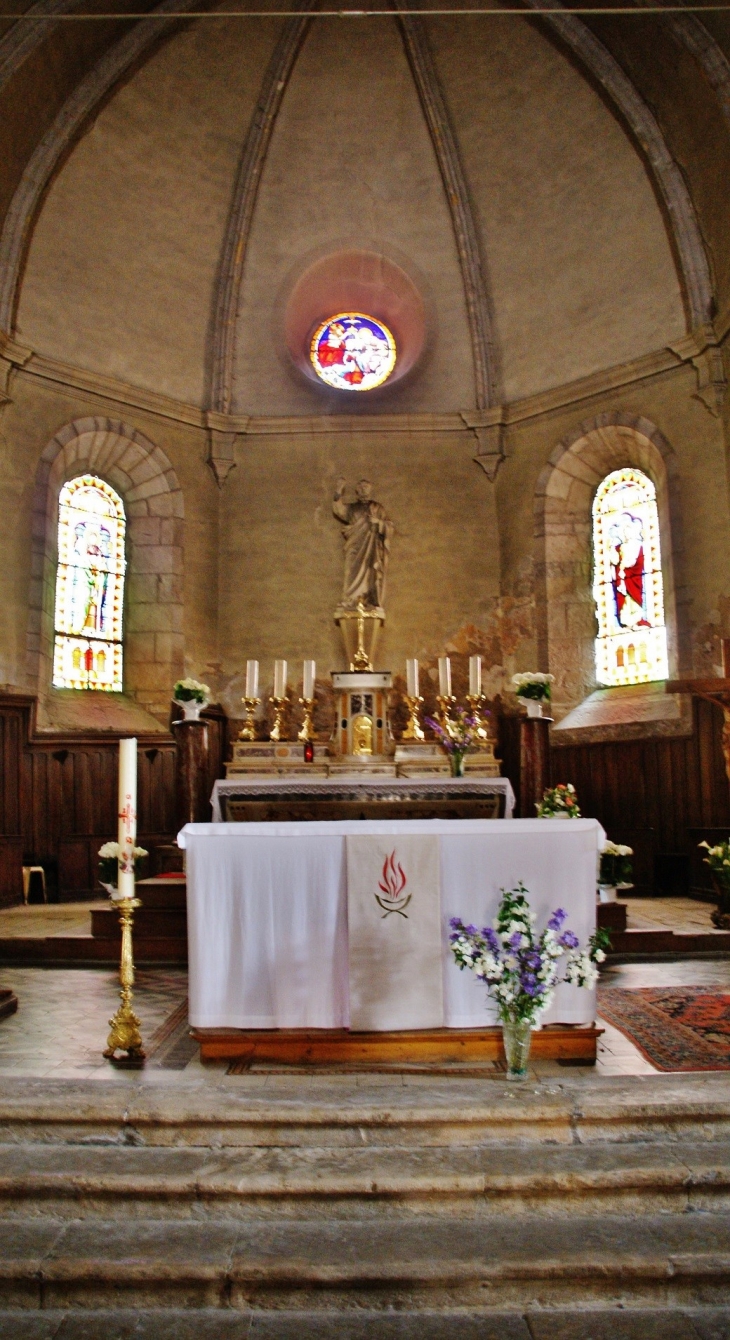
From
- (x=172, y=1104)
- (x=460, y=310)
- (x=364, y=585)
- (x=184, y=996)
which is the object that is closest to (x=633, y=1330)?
(x=172, y=1104)

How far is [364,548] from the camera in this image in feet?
42.2

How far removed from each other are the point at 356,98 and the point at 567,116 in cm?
274

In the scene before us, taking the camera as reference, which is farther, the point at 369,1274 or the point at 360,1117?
the point at 360,1117

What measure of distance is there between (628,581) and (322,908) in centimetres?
890

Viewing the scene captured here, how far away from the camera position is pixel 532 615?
13.0 m

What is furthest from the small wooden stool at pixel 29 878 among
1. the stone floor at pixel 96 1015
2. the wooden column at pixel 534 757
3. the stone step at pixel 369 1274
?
the stone step at pixel 369 1274

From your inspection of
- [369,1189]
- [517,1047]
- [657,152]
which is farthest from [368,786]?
[657,152]

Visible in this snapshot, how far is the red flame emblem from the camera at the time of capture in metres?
4.67

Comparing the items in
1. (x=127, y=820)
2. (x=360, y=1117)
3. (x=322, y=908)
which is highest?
(x=127, y=820)

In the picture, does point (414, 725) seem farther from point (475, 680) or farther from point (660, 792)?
point (660, 792)

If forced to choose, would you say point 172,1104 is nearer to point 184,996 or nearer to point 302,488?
point 184,996

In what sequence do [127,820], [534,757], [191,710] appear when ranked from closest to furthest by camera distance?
[127,820], [191,710], [534,757]

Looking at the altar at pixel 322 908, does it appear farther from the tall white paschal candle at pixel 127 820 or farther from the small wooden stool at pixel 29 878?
the small wooden stool at pixel 29 878

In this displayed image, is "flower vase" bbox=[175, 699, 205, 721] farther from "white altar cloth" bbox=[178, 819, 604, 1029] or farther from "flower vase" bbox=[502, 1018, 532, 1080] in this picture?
"flower vase" bbox=[502, 1018, 532, 1080]
